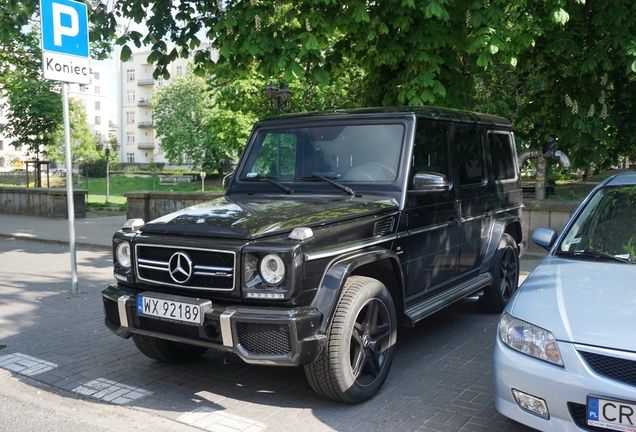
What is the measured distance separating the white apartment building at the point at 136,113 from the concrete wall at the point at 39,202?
7461 centimetres

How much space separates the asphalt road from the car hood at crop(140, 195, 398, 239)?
48.2 inches

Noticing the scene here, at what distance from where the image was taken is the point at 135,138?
99625 millimetres

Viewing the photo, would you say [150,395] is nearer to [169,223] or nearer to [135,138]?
[169,223]

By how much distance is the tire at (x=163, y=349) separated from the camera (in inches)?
201

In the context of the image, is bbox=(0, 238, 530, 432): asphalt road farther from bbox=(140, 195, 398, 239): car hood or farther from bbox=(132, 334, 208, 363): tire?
bbox=(140, 195, 398, 239): car hood

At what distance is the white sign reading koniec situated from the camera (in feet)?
25.5

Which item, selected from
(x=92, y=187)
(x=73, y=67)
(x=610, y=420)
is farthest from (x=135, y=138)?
(x=610, y=420)

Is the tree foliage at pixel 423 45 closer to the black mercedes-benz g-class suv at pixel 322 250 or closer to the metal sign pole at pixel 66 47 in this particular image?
the metal sign pole at pixel 66 47

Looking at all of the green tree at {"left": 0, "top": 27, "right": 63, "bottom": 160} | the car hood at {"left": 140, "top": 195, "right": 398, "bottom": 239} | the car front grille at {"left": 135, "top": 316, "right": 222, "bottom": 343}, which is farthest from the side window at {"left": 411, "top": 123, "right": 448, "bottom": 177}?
the green tree at {"left": 0, "top": 27, "right": 63, "bottom": 160}

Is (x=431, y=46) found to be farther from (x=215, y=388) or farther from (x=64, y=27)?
(x=215, y=388)

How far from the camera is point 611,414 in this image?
3.22 m

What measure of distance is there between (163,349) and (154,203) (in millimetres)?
11970

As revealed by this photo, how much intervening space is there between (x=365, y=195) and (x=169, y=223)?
1592 mm

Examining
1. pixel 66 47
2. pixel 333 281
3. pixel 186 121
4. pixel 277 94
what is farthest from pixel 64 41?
pixel 186 121
